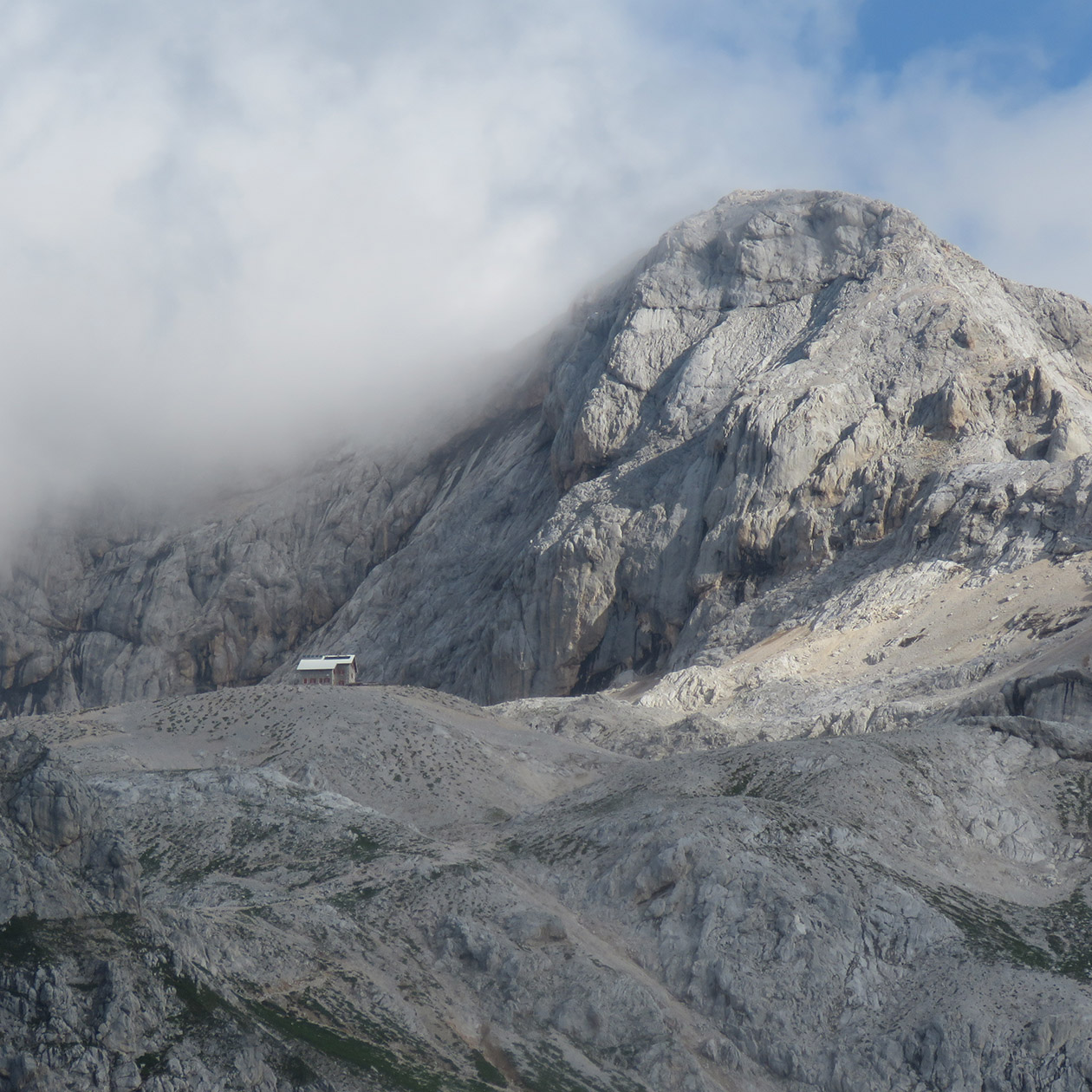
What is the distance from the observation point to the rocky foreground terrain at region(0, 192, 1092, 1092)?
2775cm

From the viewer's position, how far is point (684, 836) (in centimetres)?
3538

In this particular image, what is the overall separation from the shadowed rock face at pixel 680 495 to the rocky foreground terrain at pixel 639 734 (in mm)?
332

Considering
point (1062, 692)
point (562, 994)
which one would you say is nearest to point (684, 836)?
point (562, 994)

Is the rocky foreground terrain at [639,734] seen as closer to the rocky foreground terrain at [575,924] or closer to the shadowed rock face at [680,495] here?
the rocky foreground terrain at [575,924]

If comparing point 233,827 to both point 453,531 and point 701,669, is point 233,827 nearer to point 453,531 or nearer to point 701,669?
point 701,669

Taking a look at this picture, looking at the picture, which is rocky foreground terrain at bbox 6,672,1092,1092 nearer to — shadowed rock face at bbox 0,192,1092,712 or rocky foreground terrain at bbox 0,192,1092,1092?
rocky foreground terrain at bbox 0,192,1092,1092

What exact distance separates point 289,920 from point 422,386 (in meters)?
109

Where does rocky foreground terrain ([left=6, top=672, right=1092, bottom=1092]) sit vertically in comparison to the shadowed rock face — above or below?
below

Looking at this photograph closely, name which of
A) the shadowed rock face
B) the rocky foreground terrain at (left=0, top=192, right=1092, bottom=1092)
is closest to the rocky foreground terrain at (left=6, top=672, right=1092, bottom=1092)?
the rocky foreground terrain at (left=0, top=192, right=1092, bottom=1092)

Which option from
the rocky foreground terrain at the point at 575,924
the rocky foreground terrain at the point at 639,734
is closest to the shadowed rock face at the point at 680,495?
the rocky foreground terrain at the point at 639,734

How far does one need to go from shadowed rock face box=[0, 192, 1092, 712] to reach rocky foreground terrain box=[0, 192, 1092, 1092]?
0.33m

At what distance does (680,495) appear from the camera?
94625mm

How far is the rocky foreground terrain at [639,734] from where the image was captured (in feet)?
91.0

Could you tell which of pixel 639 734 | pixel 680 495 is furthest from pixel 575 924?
pixel 680 495
